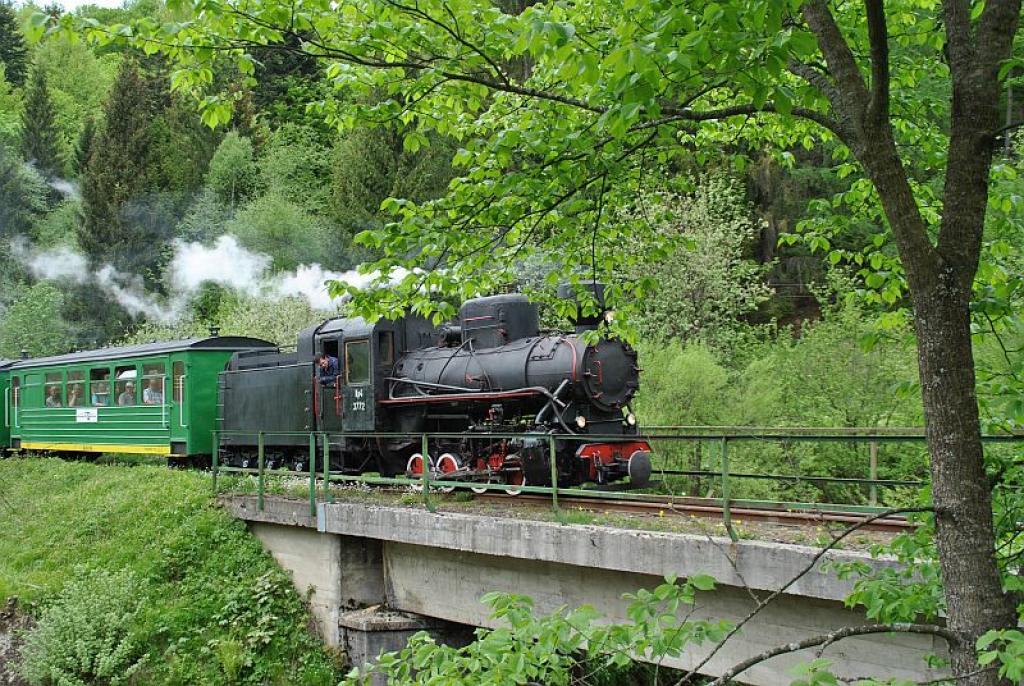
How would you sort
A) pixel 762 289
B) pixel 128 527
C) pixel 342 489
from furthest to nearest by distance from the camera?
pixel 762 289, pixel 128 527, pixel 342 489

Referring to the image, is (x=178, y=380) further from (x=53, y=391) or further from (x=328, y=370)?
(x=53, y=391)

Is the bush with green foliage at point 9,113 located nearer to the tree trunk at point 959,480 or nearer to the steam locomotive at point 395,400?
the steam locomotive at point 395,400

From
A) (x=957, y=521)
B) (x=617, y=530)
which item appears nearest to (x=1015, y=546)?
(x=957, y=521)

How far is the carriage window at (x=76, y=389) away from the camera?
22.2 m

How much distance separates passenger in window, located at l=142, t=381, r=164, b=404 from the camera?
19609 millimetres

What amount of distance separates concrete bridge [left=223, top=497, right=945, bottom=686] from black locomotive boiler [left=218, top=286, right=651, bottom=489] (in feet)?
4.09

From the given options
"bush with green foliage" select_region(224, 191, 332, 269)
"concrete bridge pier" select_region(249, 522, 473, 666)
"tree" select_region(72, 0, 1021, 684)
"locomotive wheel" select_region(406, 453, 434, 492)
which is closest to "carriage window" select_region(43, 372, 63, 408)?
"concrete bridge pier" select_region(249, 522, 473, 666)

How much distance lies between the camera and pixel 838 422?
672 inches

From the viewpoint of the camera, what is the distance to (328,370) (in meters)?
15.9

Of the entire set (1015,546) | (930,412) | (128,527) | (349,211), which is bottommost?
(128,527)

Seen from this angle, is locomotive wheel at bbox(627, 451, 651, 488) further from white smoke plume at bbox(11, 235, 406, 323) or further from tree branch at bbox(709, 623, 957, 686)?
white smoke plume at bbox(11, 235, 406, 323)

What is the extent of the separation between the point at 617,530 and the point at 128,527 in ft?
31.7

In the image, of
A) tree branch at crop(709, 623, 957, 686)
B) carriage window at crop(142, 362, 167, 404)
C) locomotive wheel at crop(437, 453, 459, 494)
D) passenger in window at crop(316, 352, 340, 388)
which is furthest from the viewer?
carriage window at crop(142, 362, 167, 404)

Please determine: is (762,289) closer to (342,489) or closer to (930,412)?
(342,489)
